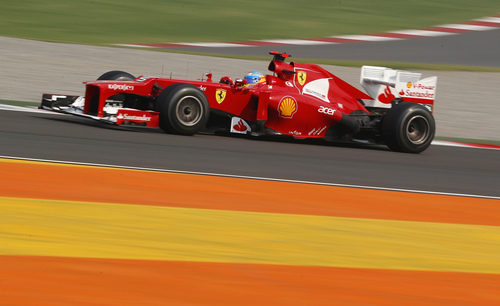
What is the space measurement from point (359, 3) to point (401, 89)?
51.6 feet

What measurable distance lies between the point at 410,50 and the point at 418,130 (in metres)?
10.6

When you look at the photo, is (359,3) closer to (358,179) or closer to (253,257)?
(358,179)

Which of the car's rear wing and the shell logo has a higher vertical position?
the car's rear wing

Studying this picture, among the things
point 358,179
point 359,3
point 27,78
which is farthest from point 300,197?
point 359,3

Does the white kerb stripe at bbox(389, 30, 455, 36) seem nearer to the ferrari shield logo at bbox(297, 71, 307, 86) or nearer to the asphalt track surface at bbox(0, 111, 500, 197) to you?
the asphalt track surface at bbox(0, 111, 500, 197)

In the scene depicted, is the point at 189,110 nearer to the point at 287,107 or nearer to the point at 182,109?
the point at 182,109

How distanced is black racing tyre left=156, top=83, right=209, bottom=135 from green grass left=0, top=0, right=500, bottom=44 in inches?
394

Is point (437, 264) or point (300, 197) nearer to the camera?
point (437, 264)

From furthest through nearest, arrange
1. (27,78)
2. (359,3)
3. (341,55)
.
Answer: (359,3) < (341,55) < (27,78)

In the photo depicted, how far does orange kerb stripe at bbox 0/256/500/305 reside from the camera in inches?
144

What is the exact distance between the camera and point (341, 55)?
765 inches

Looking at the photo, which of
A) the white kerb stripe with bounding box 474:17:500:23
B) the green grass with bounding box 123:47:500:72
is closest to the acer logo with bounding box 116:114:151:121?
the green grass with bounding box 123:47:500:72

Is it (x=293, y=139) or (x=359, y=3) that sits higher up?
(x=359, y=3)

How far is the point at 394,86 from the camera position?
1074 centimetres
